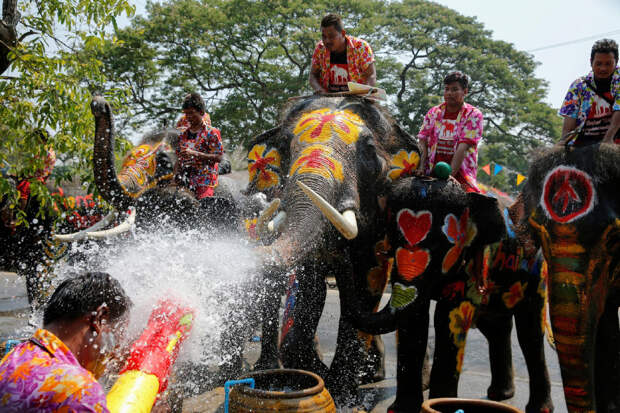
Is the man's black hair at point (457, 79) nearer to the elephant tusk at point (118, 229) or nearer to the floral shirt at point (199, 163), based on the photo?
the floral shirt at point (199, 163)

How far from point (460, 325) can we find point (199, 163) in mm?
3070

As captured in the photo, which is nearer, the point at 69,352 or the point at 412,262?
the point at 69,352

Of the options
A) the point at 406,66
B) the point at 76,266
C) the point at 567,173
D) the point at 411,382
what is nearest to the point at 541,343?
the point at 411,382

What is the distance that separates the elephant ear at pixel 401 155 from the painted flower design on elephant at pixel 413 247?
890mm

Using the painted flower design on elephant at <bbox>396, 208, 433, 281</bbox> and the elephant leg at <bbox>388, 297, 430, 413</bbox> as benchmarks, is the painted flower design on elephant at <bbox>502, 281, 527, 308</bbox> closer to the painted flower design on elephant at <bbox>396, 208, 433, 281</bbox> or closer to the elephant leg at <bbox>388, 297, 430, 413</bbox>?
the elephant leg at <bbox>388, 297, 430, 413</bbox>

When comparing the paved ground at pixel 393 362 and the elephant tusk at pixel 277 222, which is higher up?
the elephant tusk at pixel 277 222

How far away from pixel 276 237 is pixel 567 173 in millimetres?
2018

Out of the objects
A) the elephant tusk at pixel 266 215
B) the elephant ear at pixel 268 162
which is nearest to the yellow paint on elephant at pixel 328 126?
the elephant ear at pixel 268 162

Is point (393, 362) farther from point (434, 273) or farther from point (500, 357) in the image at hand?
point (434, 273)

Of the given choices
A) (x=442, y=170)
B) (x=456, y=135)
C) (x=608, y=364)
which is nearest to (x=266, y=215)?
(x=442, y=170)

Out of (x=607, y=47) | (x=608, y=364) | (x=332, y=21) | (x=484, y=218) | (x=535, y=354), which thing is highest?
(x=332, y=21)

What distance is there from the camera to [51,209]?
5762 millimetres

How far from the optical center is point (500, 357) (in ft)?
17.0

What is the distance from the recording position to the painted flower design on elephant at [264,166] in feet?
17.1
